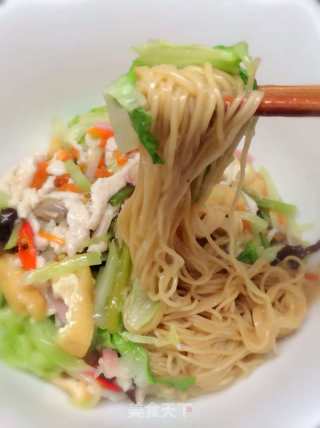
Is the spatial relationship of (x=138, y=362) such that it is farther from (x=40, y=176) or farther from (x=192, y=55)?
(x=192, y=55)

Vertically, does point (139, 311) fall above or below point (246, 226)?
below

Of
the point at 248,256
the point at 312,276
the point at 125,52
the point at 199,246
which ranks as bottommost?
the point at 312,276

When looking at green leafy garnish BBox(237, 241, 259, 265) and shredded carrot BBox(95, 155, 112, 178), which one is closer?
green leafy garnish BBox(237, 241, 259, 265)

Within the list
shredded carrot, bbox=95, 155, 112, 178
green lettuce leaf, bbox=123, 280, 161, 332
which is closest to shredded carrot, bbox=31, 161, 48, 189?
shredded carrot, bbox=95, 155, 112, 178

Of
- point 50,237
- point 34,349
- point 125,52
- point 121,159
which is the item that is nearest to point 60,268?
point 50,237

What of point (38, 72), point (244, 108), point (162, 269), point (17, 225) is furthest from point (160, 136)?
point (38, 72)

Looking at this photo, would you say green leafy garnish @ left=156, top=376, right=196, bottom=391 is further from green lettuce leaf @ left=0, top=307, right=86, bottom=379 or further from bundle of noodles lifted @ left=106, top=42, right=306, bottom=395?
green lettuce leaf @ left=0, top=307, right=86, bottom=379
